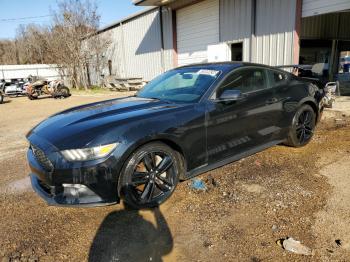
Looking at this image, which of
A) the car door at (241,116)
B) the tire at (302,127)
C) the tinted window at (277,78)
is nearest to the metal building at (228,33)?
the tire at (302,127)

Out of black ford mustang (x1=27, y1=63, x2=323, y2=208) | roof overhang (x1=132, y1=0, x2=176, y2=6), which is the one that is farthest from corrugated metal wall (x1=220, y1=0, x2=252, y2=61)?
black ford mustang (x1=27, y1=63, x2=323, y2=208)

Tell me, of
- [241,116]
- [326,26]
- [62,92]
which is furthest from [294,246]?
[62,92]

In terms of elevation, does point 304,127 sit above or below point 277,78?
below

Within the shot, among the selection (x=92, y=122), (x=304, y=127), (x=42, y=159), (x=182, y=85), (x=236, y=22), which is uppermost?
(x=236, y=22)

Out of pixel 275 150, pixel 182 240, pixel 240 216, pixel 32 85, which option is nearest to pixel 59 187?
pixel 182 240

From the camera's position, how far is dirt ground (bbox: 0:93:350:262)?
2.54 m

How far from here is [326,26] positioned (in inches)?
576

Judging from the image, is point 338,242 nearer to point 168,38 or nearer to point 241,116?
point 241,116

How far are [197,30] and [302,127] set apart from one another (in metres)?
10.6

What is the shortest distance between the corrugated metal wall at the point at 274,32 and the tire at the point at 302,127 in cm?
562

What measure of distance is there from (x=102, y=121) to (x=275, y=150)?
306 cm

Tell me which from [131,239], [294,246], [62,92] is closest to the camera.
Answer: [294,246]

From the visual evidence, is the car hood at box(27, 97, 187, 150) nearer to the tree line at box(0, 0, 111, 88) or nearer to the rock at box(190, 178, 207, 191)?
the rock at box(190, 178, 207, 191)

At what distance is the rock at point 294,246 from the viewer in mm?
2458
